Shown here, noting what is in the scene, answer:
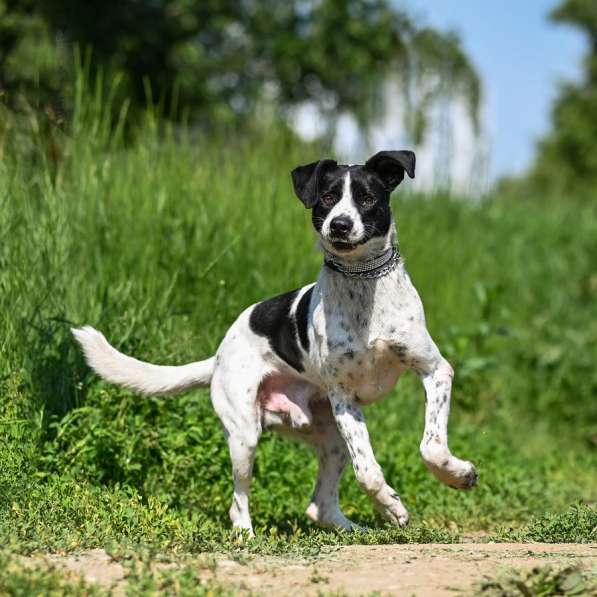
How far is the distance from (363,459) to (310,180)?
1326 mm

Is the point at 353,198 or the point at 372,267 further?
the point at 372,267

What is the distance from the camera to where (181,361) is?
7.17 metres

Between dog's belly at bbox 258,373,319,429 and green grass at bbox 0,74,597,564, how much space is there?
59cm

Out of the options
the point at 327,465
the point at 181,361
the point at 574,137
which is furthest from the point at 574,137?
the point at 327,465

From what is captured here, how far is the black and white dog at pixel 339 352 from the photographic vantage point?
17.2 feet

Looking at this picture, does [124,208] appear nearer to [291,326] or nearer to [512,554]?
[291,326]

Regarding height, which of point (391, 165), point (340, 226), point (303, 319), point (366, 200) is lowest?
point (303, 319)

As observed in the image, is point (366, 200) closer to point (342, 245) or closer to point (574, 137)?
point (342, 245)

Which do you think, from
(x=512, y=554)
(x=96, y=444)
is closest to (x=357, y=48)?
(x=96, y=444)

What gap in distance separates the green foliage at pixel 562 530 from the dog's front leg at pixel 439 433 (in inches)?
12.8

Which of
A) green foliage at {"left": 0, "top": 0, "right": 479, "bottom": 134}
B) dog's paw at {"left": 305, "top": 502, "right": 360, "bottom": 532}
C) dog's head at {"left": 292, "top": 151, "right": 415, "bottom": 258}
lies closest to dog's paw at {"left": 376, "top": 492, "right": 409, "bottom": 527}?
dog's paw at {"left": 305, "top": 502, "right": 360, "bottom": 532}

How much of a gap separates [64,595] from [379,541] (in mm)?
1692

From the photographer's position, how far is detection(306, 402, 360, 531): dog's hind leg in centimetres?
596

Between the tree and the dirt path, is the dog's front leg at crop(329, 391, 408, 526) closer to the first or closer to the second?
the dirt path
